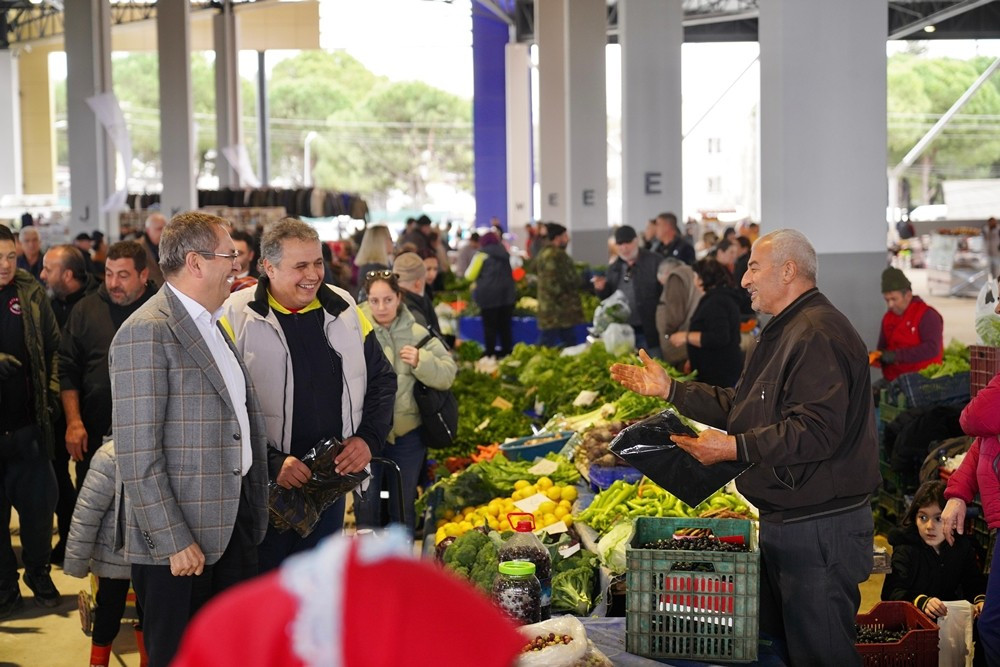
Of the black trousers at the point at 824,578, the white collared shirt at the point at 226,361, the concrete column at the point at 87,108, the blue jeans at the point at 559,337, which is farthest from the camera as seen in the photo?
the concrete column at the point at 87,108

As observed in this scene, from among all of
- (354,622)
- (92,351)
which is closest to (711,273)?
(92,351)

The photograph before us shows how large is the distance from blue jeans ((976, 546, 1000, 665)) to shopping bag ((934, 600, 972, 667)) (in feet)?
0.94

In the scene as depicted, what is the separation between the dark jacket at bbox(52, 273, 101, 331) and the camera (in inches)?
255

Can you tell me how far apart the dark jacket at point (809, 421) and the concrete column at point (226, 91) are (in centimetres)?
2306

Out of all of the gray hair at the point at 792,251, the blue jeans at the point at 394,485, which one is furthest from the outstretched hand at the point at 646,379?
the blue jeans at the point at 394,485

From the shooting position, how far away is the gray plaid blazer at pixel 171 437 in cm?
311

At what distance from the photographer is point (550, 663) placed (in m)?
3.05

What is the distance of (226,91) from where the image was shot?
86.8 feet

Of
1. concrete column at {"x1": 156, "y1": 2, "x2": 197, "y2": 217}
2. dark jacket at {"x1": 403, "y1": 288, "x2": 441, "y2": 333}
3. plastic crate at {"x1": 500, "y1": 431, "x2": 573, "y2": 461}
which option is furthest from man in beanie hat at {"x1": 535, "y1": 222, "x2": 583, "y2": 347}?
concrete column at {"x1": 156, "y1": 2, "x2": 197, "y2": 217}

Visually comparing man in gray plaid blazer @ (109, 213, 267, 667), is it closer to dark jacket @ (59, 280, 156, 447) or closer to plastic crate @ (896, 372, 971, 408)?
dark jacket @ (59, 280, 156, 447)

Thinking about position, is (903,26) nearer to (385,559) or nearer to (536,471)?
(536,471)

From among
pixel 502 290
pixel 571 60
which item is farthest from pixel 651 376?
pixel 571 60

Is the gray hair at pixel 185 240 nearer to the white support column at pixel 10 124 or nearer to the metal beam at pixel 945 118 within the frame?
the metal beam at pixel 945 118

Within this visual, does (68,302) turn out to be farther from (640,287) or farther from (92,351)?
(640,287)
